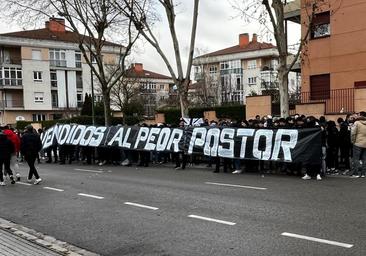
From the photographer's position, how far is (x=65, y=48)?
7175 centimetres

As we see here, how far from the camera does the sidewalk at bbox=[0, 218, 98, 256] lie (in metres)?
6.29

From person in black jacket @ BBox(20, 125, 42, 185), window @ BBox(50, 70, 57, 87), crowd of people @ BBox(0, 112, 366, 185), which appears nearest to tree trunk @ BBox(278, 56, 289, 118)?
crowd of people @ BBox(0, 112, 366, 185)

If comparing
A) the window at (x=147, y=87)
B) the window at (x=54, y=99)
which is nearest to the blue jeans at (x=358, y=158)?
the window at (x=147, y=87)

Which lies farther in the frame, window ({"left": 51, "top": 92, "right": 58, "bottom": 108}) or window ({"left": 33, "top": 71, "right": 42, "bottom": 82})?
window ({"left": 51, "top": 92, "right": 58, "bottom": 108})

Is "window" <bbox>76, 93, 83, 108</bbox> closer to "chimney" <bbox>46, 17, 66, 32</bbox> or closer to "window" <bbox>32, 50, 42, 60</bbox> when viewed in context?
"window" <bbox>32, 50, 42, 60</bbox>

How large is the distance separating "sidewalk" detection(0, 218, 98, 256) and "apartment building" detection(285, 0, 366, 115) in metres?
19.5

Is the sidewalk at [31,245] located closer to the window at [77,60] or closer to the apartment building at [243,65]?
the window at [77,60]

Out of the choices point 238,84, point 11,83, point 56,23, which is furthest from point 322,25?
point 238,84

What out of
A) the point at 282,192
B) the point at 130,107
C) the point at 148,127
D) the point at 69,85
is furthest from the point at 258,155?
the point at 69,85

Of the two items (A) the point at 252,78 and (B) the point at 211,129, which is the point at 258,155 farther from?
(A) the point at 252,78

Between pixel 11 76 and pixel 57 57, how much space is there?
815 centimetres

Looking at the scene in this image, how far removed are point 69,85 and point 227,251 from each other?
69.1 meters

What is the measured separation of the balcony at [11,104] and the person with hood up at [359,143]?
→ 195 ft

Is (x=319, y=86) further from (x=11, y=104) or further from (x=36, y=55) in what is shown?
(x=36, y=55)
